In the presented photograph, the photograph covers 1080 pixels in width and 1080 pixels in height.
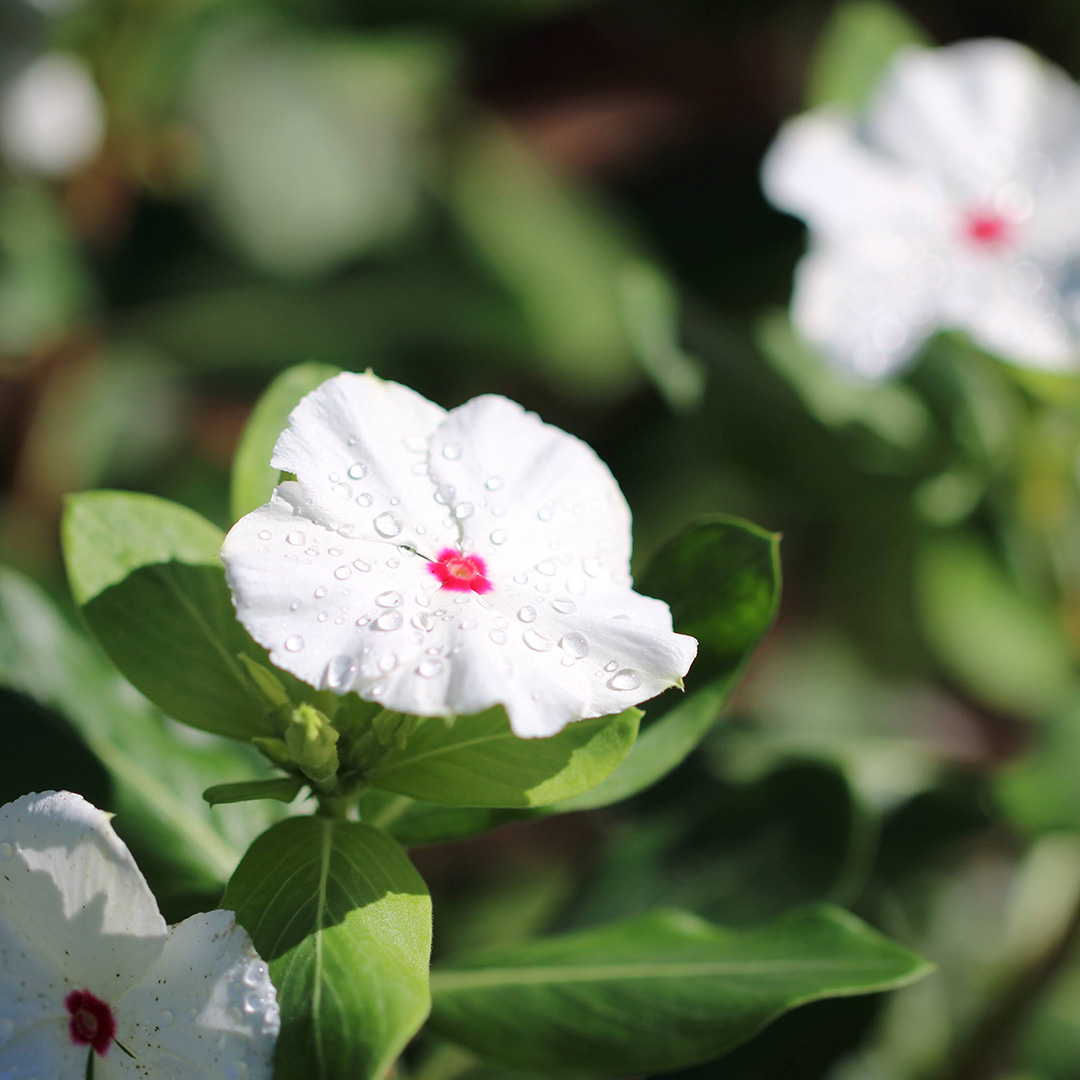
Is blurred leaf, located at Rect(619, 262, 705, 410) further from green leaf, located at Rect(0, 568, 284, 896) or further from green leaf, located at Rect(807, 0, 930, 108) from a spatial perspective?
green leaf, located at Rect(0, 568, 284, 896)

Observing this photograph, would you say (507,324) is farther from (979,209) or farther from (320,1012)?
(320,1012)

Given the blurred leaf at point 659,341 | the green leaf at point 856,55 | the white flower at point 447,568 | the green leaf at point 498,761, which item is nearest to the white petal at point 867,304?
the blurred leaf at point 659,341

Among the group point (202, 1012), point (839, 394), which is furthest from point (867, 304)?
point (202, 1012)

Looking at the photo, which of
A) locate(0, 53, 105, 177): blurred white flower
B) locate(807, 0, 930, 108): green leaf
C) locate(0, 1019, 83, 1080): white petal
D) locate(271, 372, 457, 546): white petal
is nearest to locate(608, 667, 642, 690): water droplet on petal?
locate(271, 372, 457, 546): white petal

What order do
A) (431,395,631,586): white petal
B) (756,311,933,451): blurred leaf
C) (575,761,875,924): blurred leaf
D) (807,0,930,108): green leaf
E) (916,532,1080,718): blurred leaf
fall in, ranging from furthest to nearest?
(916,532,1080,718): blurred leaf, (807,0,930,108): green leaf, (756,311,933,451): blurred leaf, (575,761,875,924): blurred leaf, (431,395,631,586): white petal

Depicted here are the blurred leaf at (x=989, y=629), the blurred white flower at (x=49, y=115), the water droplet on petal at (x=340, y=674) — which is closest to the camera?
the water droplet on petal at (x=340, y=674)

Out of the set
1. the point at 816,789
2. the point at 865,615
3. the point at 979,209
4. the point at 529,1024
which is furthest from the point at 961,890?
the point at 529,1024

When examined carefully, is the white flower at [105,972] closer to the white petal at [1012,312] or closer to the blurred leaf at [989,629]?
the white petal at [1012,312]

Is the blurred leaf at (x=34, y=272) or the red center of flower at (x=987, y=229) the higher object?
the red center of flower at (x=987, y=229)
